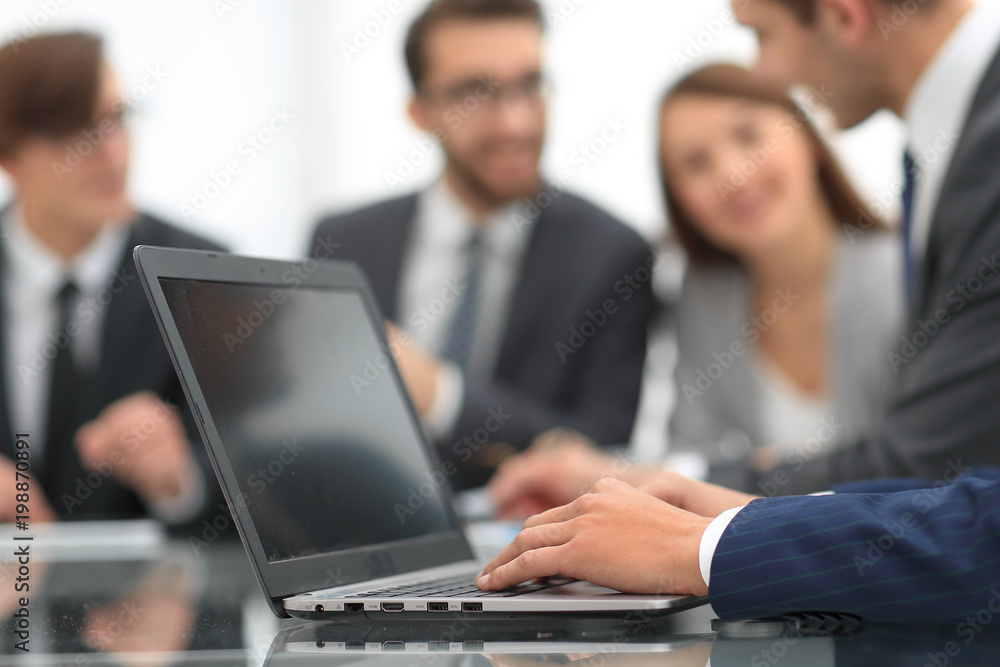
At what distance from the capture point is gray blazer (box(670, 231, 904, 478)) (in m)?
1.78

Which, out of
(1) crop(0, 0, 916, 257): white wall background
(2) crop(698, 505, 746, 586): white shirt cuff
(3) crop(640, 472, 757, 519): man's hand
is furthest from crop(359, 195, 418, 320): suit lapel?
(2) crop(698, 505, 746, 586): white shirt cuff

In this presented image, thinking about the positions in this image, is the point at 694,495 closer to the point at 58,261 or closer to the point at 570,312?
the point at 570,312

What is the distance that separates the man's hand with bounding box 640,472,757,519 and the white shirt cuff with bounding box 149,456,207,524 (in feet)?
3.32

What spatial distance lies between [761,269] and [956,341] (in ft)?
3.28

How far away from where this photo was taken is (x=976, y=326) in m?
1.04

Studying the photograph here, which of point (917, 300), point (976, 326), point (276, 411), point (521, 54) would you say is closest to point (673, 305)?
point (521, 54)

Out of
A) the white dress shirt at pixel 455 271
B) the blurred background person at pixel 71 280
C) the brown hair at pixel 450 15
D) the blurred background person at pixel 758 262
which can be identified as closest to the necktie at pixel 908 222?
the blurred background person at pixel 758 262

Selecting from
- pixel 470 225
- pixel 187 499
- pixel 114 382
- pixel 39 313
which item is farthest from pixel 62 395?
pixel 470 225

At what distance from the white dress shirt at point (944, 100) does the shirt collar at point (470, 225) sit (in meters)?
0.93

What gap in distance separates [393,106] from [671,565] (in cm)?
324

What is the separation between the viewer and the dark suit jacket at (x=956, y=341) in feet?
3.31

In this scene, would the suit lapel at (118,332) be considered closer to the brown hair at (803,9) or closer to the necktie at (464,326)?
the necktie at (464,326)

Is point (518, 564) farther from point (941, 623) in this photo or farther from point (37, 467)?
point (37, 467)

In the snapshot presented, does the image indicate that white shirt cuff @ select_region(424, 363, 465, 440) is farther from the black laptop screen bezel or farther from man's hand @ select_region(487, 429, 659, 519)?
the black laptop screen bezel
